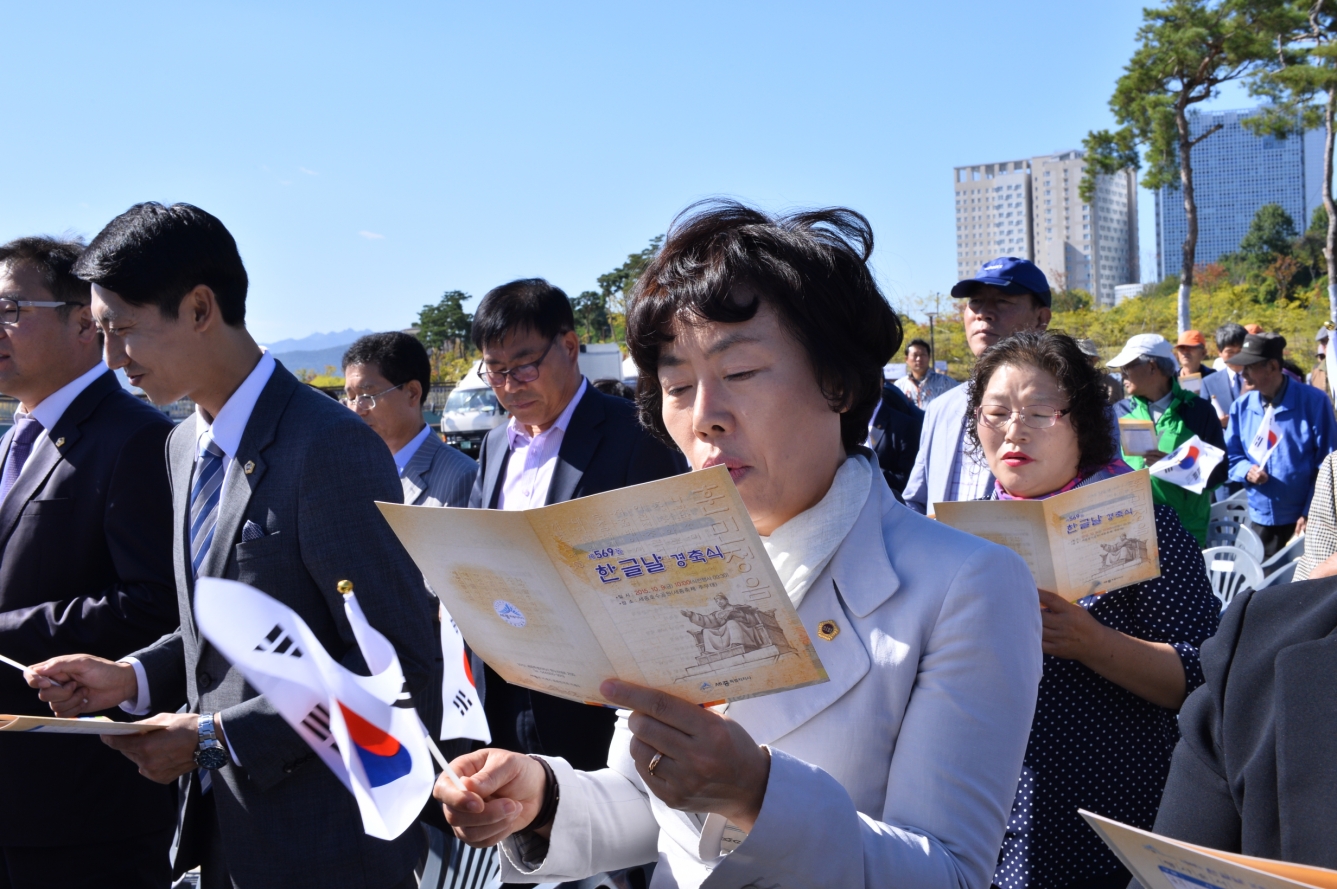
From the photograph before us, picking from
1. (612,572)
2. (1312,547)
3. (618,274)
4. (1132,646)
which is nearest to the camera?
(612,572)

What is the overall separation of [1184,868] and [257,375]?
7.18ft

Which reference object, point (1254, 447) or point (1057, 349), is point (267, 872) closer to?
point (1057, 349)

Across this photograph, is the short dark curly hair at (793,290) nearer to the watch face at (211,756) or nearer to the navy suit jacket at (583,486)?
→ the watch face at (211,756)

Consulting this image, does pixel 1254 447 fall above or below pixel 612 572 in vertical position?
below

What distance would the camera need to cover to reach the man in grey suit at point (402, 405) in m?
4.57

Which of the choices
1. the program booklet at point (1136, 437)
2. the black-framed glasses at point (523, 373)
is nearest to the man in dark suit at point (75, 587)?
the black-framed glasses at point (523, 373)

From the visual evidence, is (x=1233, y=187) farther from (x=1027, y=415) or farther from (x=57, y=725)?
(x=57, y=725)

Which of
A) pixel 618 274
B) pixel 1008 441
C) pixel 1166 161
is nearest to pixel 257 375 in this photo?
pixel 1008 441

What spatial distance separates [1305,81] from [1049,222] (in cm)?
8909

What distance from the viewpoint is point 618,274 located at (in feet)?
172

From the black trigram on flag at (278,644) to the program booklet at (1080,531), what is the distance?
1288 millimetres

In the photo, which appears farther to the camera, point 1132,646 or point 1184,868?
point 1132,646

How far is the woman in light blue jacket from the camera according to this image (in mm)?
1275

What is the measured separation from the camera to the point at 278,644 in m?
1.75
